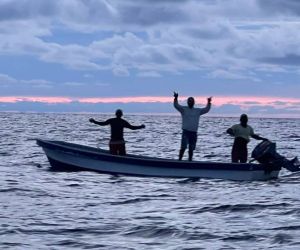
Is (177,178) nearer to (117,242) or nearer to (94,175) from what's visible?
(94,175)

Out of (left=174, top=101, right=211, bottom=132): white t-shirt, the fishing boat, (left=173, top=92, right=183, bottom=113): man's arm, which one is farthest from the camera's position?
(left=174, top=101, right=211, bottom=132): white t-shirt

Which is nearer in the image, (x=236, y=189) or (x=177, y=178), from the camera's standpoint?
(x=236, y=189)

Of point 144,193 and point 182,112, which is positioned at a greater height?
point 182,112

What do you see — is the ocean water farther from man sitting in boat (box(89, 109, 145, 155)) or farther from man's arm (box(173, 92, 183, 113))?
man's arm (box(173, 92, 183, 113))

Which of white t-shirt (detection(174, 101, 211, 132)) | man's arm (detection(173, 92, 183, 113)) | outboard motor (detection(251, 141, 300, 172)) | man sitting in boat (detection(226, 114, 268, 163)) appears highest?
man's arm (detection(173, 92, 183, 113))

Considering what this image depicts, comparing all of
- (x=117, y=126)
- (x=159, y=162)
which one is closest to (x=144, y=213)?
(x=159, y=162)

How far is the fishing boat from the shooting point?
22.6m

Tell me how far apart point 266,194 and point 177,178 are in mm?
3691

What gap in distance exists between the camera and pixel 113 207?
17.5 m

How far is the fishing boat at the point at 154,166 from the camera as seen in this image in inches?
888

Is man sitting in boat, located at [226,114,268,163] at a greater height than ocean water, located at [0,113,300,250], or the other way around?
man sitting in boat, located at [226,114,268,163]

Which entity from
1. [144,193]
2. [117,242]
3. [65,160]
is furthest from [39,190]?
[117,242]

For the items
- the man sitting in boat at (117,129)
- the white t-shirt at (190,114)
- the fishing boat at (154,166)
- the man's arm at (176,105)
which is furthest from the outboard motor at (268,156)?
the man sitting in boat at (117,129)

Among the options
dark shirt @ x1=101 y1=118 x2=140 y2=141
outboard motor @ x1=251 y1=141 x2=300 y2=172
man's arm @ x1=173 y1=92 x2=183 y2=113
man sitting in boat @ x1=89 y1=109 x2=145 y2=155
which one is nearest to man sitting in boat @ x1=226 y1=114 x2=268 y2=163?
outboard motor @ x1=251 y1=141 x2=300 y2=172
